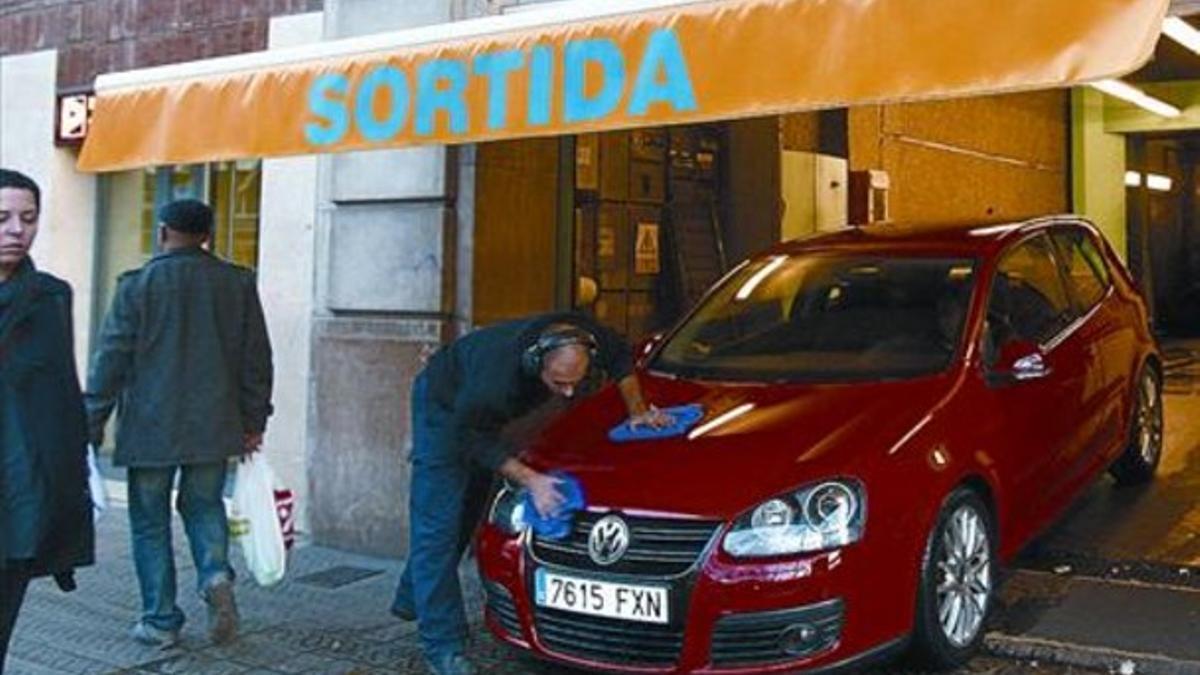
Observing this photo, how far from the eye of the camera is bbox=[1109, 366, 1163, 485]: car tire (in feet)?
23.1

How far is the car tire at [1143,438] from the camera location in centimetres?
703

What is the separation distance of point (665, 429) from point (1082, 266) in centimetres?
290

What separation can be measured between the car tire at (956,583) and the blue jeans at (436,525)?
65.2 inches

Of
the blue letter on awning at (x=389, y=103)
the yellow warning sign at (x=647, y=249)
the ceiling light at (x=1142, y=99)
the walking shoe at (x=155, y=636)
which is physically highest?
the ceiling light at (x=1142, y=99)

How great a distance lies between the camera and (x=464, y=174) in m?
7.15

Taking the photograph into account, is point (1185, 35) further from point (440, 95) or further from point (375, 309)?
point (440, 95)

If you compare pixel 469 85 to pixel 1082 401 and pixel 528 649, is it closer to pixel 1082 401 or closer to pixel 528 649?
pixel 528 649

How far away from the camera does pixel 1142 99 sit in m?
14.8

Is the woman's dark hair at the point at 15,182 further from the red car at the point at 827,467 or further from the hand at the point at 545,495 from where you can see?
the red car at the point at 827,467

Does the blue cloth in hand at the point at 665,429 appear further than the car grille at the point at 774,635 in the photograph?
Yes

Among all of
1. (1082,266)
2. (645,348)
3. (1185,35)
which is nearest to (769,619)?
(645,348)

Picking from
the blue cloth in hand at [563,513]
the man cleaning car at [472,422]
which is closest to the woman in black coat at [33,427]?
the man cleaning car at [472,422]

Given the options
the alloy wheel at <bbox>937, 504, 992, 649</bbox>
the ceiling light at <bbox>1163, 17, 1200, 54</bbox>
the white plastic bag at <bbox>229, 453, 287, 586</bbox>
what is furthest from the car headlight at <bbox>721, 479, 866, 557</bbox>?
the ceiling light at <bbox>1163, 17, 1200, 54</bbox>

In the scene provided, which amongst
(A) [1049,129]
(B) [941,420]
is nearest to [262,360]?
(B) [941,420]
